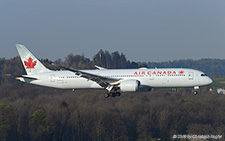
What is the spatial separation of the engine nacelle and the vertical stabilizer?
579 inches

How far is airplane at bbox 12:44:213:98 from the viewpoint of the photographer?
5641cm

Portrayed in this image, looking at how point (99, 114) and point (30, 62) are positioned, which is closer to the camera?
point (30, 62)

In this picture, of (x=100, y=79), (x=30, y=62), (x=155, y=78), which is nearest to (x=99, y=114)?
(x=30, y=62)

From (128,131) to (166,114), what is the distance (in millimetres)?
13837

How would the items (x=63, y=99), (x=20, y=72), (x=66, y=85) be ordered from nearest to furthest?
(x=66, y=85)
(x=63, y=99)
(x=20, y=72)

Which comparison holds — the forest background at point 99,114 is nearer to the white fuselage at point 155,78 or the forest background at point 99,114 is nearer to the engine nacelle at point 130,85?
the white fuselage at point 155,78

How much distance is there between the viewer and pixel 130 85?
2197 inches

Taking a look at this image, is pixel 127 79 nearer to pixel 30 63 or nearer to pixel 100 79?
pixel 100 79

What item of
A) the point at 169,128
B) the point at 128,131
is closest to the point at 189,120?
the point at 169,128

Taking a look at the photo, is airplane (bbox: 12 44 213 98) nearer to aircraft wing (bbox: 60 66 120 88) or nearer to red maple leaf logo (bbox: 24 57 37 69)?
aircraft wing (bbox: 60 66 120 88)

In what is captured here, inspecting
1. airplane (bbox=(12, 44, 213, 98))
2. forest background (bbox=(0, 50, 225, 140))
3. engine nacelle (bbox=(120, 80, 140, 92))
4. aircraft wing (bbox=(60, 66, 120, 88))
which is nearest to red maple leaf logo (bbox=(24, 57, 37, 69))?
airplane (bbox=(12, 44, 213, 98))

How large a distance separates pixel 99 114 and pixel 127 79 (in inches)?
2410

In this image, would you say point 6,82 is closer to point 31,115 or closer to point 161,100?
point 31,115

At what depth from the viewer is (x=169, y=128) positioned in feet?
426
